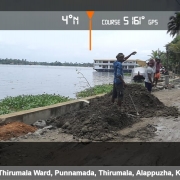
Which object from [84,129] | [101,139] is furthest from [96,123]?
[101,139]

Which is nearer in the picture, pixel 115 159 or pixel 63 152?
pixel 115 159

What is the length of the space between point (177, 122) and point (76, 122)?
2.62 m

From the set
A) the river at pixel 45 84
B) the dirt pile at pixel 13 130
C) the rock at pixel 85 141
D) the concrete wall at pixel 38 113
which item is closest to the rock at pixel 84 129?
the rock at pixel 85 141

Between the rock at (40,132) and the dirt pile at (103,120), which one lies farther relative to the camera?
the rock at (40,132)

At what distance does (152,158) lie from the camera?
4230 mm

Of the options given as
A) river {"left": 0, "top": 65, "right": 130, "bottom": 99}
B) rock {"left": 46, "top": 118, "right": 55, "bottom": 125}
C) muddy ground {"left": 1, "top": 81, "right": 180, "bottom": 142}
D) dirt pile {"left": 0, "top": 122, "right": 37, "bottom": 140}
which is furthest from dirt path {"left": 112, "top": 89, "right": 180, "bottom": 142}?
river {"left": 0, "top": 65, "right": 130, "bottom": 99}

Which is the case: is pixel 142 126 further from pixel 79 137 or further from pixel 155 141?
pixel 79 137

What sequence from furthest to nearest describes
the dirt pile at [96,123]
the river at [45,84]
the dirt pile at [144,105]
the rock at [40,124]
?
the river at [45,84]
the dirt pile at [144,105]
the rock at [40,124]
the dirt pile at [96,123]

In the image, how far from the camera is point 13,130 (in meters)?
5.69

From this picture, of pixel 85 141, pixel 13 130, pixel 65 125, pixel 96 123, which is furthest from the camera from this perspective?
pixel 65 125

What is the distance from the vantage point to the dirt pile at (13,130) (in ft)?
18.2

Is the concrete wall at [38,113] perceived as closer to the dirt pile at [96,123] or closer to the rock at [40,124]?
the rock at [40,124]

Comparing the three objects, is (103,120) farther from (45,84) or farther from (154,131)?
(45,84)
